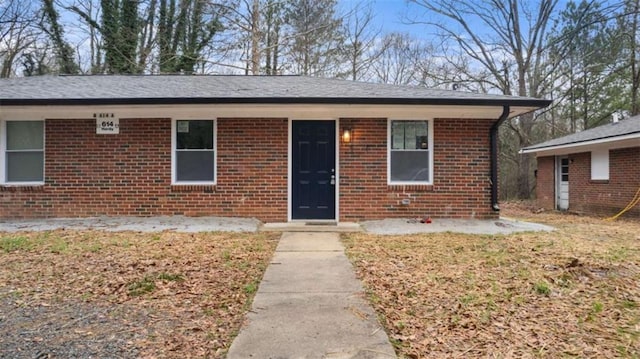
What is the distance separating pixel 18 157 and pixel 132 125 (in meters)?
2.51

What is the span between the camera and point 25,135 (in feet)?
26.9

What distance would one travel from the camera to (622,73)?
2016cm

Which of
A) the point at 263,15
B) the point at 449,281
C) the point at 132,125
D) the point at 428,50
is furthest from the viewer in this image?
the point at 428,50

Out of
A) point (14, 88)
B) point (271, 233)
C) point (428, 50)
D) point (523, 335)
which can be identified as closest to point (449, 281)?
point (523, 335)

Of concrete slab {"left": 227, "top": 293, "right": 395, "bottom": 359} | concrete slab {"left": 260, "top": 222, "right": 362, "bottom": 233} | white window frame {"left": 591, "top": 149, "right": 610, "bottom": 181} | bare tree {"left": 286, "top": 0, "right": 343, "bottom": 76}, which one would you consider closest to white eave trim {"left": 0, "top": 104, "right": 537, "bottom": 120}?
concrete slab {"left": 260, "top": 222, "right": 362, "bottom": 233}

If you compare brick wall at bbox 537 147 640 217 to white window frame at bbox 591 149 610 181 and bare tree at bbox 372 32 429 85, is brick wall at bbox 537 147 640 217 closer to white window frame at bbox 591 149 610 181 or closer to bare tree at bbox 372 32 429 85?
white window frame at bbox 591 149 610 181

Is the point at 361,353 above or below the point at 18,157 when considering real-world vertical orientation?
below

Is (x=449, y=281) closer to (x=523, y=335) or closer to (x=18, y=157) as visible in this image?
(x=523, y=335)

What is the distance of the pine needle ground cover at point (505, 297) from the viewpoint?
274 centimetres

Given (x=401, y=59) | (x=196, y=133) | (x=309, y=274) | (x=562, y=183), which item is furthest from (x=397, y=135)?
(x=401, y=59)

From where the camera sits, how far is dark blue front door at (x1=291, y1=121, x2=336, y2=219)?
323 inches

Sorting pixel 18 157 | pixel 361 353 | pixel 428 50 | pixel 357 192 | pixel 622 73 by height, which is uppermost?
pixel 428 50

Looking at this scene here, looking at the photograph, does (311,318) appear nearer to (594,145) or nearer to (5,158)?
(5,158)

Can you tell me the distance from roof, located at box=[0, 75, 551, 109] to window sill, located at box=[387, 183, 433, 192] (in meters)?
1.74
